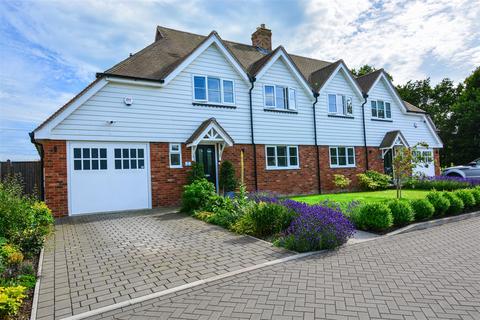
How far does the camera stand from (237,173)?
14727 mm

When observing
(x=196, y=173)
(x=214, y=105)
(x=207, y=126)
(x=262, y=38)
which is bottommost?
(x=196, y=173)

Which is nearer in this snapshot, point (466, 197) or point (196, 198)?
point (466, 197)

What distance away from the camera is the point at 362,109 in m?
19.7

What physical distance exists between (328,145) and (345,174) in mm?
2178

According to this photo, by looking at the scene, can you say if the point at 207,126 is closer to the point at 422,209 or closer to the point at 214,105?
the point at 214,105

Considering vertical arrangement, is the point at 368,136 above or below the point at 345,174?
above

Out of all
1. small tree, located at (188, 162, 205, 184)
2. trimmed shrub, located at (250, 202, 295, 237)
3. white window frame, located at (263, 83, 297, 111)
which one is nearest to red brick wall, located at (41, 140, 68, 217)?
small tree, located at (188, 162, 205, 184)

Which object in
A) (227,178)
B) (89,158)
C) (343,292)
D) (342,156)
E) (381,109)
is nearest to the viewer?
(343,292)

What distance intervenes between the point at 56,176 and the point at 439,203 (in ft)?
42.8

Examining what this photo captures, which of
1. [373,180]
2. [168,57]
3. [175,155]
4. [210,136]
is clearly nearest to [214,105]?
[210,136]

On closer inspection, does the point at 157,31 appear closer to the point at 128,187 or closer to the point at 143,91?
the point at 143,91

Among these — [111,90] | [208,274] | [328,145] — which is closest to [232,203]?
[208,274]

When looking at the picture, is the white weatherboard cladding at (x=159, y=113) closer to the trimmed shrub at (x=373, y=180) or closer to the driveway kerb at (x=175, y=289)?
the trimmed shrub at (x=373, y=180)

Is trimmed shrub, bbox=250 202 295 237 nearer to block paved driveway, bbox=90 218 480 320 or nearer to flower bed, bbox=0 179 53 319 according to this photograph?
block paved driveway, bbox=90 218 480 320
